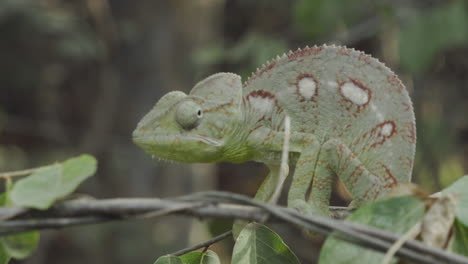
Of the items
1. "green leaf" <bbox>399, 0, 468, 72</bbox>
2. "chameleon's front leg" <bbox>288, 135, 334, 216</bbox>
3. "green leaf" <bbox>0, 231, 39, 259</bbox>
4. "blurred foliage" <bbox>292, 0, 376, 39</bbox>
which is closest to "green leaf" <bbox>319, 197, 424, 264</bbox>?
"chameleon's front leg" <bbox>288, 135, 334, 216</bbox>

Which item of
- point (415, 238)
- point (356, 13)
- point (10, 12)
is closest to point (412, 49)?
point (356, 13)

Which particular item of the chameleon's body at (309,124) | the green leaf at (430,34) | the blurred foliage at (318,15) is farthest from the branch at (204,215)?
the blurred foliage at (318,15)

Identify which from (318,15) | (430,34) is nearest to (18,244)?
(318,15)

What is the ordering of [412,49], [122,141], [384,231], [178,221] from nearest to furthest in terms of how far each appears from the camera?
[384,231] < [412,49] < [178,221] < [122,141]

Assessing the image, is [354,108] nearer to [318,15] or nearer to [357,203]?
[357,203]

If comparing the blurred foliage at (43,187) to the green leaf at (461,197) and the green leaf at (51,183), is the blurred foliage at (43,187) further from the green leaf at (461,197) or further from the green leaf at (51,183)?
the green leaf at (461,197)

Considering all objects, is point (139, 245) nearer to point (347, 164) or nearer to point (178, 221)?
point (178, 221)
